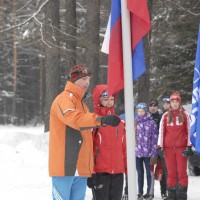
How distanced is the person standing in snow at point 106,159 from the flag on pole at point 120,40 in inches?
59.6

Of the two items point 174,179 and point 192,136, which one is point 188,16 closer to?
point 174,179

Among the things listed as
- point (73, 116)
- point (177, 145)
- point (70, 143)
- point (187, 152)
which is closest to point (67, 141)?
point (70, 143)

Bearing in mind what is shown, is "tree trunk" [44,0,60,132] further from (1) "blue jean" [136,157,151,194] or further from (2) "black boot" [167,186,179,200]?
(2) "black boot" [167,186,179,200]

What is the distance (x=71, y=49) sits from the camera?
16.8m

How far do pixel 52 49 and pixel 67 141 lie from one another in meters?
11.3

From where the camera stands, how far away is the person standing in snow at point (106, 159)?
6.05 metres

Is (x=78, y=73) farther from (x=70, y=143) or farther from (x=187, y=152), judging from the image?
(x=187, y=152)

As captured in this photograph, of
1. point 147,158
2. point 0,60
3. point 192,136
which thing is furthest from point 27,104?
point 192,136

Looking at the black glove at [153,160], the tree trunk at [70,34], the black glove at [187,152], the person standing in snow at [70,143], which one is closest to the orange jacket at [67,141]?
the person standing in snow at [70,143]

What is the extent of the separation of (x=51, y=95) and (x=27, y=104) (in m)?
34.4

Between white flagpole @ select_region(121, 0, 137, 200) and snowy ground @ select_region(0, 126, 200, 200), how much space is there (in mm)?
5239

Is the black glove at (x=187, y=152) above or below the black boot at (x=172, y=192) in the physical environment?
above

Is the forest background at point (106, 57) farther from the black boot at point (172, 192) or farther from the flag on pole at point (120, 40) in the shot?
the flag on pole at point (120, 40)

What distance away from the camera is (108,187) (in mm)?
6117
